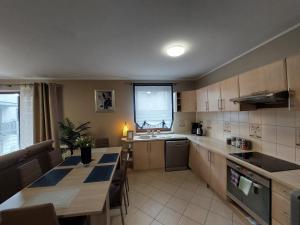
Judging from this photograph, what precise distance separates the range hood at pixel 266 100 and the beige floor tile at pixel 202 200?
4.96 feet

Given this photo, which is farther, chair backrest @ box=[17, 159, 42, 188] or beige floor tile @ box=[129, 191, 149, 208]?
beige floor tile @ box=[129, 191, 149, 208]

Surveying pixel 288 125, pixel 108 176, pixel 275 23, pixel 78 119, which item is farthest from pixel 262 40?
pixel 78 119

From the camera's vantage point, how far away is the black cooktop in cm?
180

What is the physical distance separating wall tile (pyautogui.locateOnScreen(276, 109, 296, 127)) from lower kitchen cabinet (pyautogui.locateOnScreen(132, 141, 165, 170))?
7.62ft

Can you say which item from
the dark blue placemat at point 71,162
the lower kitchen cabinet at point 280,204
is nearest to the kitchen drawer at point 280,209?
the lower kitchen cabinet at point 280,204

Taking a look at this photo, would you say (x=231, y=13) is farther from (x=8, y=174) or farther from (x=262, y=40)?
(x=8, y=174)

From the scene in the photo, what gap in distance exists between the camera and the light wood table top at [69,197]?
4.10 feet

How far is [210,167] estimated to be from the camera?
9.53 feet

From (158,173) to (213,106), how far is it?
75.6 inches

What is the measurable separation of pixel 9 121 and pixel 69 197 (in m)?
3.81

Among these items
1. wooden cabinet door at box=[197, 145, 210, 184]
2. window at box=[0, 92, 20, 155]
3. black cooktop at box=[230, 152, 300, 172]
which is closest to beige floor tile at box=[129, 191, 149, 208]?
wooden cabinet door at box=[197, 145, 210, 184]

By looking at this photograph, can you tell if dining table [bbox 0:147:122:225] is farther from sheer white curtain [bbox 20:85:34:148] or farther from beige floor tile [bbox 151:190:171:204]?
sheer white curtain [bbox 20:85:34:148]

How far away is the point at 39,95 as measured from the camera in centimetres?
389

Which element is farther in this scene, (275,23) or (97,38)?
(97,38)
